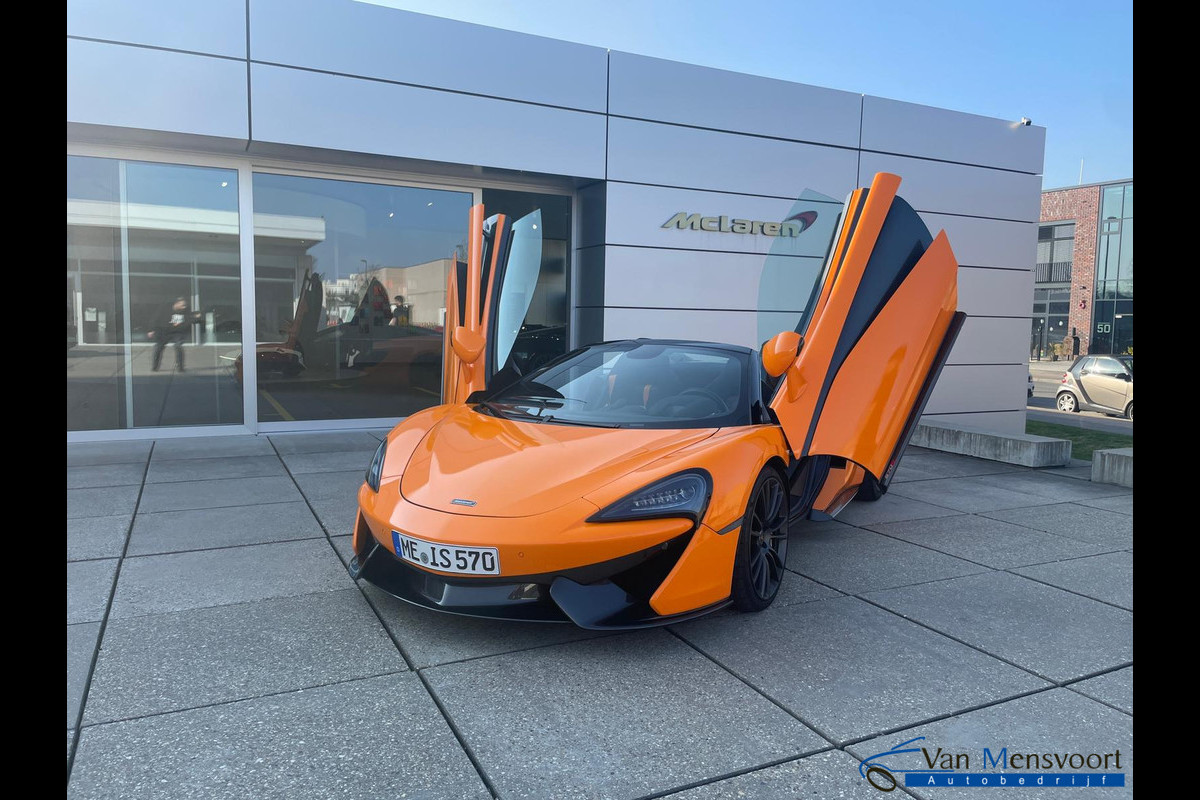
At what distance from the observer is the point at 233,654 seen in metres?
3.24

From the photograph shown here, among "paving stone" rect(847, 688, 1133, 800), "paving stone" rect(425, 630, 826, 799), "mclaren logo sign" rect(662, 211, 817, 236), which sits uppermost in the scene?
"mclaren logo sign" rect(662, 211, 817, 236)

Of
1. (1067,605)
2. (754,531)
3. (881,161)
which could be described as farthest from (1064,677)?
(881,161)

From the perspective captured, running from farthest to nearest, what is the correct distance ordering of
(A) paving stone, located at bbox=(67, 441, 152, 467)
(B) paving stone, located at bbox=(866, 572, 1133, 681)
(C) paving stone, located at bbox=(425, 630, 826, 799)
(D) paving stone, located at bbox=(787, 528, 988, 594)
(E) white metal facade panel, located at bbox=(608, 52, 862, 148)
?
(E) white metal facade panel, located at bbox=(608, 52, 862, 148), (A) paving stone, located at bbox=(67, 441, 152, 467), (D) paving stone, located at bbox=(787, 528, 988, 594), (B) paving stone, located at bbox=(866, 572, 1133, 681), (C) paving stone, located at bbox=(425, 630, 826, 799)

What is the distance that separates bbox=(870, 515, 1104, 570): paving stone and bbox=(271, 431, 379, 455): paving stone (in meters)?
4.93

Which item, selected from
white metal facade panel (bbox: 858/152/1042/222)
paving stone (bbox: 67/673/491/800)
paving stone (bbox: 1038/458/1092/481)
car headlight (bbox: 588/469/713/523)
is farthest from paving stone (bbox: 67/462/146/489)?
white metal facade panel (bbox: 858/152/1042/222)

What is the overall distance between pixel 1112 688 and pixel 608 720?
2.03 meters

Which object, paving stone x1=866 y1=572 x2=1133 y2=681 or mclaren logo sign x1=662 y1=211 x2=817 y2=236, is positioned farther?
mclaren logo sign x1=662 y1=211 x2=817 y2=236

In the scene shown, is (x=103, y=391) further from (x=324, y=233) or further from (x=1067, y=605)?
(x=1067, y=605)

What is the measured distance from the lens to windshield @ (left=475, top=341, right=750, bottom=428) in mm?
4195

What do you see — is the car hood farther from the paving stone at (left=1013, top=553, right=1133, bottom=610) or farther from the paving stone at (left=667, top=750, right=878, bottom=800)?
the paving stone at (left=1013, top=553, right=1133, bottom=610)

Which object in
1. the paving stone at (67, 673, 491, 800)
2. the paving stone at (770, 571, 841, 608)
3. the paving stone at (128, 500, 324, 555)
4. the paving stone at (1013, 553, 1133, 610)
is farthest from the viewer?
the paving stone at (128, 500, 324, 555)

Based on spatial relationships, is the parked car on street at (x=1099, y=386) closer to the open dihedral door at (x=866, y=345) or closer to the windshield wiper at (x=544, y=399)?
the open dihedral door at (x=866, y=345)

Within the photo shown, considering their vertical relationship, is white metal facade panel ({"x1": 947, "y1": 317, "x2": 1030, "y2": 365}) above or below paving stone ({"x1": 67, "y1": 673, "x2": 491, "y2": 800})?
above

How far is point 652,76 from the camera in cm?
984
